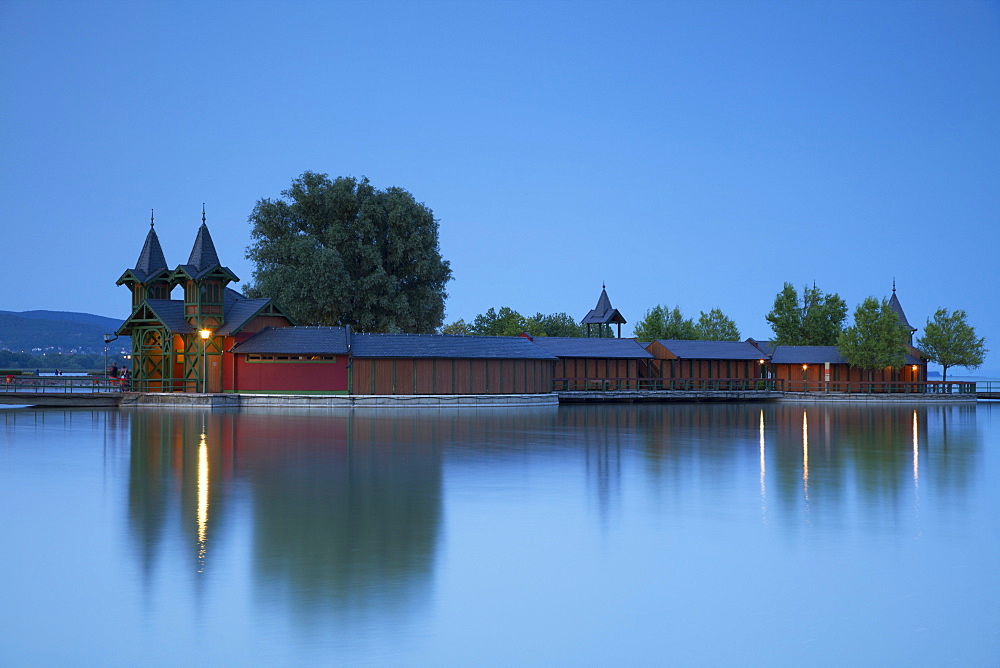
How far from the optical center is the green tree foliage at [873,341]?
228 feet

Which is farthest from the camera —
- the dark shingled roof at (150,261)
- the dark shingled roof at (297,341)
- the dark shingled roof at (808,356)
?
the dark shingled roof at (808,356)

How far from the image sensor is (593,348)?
65.6m

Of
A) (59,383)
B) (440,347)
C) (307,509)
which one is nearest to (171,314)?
(59,383)

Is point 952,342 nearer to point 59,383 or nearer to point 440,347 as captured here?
point 440,347

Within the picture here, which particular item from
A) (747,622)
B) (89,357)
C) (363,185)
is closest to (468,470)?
(747,622)

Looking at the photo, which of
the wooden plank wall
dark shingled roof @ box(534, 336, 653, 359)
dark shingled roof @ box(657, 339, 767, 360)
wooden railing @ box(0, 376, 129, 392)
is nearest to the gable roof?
the wooden plank wall

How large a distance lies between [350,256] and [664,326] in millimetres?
43483

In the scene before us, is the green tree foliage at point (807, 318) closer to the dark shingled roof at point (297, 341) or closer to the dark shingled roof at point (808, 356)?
the dark shingled roof at point (808, 356)

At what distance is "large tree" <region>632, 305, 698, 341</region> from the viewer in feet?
317

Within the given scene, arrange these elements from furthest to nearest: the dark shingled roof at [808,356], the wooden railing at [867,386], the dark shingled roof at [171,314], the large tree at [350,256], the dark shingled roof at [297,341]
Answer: the dark shingled roof at [808,356] → the wooden railing at [867,386] → the large tree at [350,256] → the dark shingled roof at [171,314] → the dark shingled roof at [297,341]

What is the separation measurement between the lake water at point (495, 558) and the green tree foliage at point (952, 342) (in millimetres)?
57990

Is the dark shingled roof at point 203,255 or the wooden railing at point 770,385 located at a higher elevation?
the dark shingled roof at point 203,255

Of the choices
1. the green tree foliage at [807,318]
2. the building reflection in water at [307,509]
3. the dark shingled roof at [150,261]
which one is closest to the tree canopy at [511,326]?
the green tree foliage at [807,318]

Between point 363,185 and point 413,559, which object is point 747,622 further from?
point 363,185
